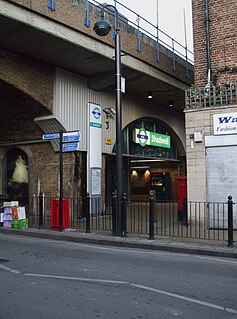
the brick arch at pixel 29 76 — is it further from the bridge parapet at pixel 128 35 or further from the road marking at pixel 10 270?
the road marking at pixel 10 270

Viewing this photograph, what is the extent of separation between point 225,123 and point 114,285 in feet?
25.9

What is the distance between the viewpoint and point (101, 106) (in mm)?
17812

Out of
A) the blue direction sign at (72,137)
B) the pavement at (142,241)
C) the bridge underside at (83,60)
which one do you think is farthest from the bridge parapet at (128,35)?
the pavement at (142,241)

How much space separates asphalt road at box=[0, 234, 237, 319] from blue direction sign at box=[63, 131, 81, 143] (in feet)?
13.0

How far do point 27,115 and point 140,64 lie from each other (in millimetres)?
5267

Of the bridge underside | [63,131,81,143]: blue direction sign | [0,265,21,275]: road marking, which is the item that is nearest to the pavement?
[63,131,81,143]: blue direction sign

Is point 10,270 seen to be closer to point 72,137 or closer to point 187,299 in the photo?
point 187,299

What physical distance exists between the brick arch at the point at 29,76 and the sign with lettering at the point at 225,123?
6460mm

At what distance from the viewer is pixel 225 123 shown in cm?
1251

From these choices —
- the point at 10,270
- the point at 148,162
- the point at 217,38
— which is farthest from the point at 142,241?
the point at 148,162

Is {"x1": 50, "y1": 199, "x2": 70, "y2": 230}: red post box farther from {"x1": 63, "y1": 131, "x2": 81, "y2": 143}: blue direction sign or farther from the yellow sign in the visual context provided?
the yellow sign

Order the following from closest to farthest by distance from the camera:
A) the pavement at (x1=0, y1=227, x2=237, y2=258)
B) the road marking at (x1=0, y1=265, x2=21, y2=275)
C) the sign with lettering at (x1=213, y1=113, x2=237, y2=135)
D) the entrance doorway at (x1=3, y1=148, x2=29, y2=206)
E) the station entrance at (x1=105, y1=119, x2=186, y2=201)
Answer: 1. the road marking at (x1=0, y1=265, x2=21, y2=275)
2. the pavement at (x1=0, y1=227, x2=237, y2=258)
3. the sign with lettering at (x1=213, y1=113, x2=237, y2=135)
4. the entrance doorway at (x1=3, y1=148, x2=29, y2=206)
5. the station entrance at (x1=105, y1=119, x2=186, y2=201)

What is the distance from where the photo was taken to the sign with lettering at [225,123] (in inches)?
485

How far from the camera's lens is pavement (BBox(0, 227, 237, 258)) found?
918 cm
